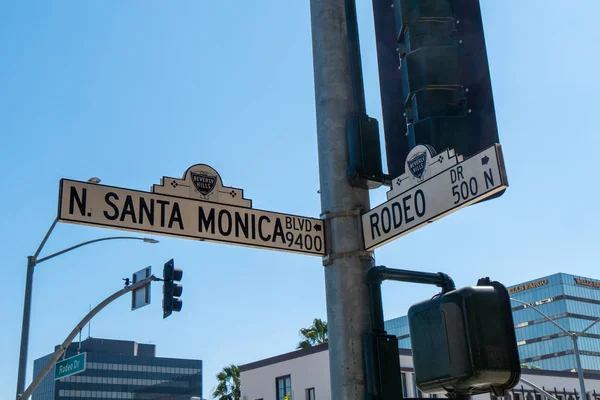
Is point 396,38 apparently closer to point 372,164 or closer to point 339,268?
point 372,164

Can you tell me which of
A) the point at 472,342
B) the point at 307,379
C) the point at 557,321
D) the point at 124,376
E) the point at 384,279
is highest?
the point at 557,321

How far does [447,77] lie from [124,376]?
166 metres

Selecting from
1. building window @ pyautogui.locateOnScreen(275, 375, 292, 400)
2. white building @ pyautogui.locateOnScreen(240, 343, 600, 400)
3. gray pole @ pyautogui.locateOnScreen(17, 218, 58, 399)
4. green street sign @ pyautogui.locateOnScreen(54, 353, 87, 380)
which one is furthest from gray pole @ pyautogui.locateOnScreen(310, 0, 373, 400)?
building window @ pyautogui.locateOnScreen(275, 375, 292, 400)

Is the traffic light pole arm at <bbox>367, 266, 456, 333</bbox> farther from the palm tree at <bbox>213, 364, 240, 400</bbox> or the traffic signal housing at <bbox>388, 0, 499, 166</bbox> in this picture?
the palm tree at <bbox>213, 364, 240, 400</bbox>

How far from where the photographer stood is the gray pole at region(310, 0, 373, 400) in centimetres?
368

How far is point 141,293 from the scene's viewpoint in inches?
821

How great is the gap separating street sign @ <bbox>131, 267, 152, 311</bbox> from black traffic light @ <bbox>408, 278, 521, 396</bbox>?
18787mm

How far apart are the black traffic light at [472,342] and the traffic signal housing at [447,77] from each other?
1209 millimetres

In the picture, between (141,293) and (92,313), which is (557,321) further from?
(92,313)

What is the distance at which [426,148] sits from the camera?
3631mm

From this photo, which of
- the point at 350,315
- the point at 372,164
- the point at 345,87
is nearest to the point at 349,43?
the point at 345,87

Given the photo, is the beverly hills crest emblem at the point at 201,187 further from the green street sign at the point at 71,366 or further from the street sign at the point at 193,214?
the green street sign at the point at 71,366

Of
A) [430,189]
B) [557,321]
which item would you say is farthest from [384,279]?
[557,321]

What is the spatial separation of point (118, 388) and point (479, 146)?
16485 centimetres
